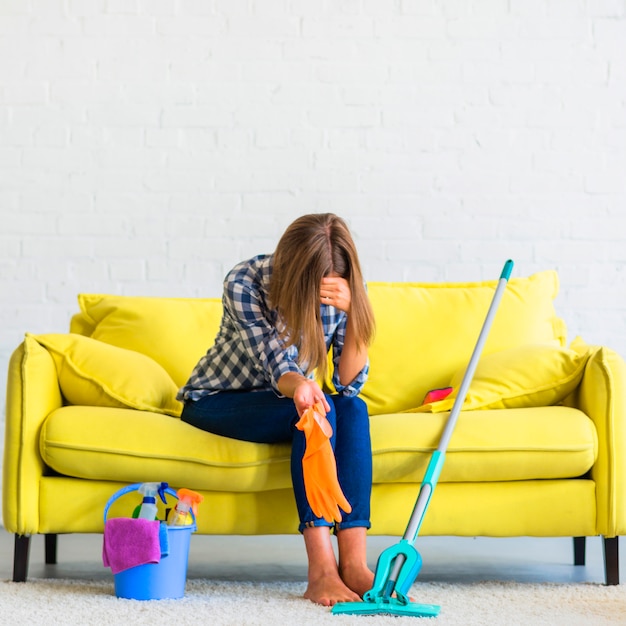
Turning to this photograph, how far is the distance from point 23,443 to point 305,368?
26.7 inches

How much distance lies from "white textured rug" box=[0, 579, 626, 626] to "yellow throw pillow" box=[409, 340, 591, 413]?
0.44 meters

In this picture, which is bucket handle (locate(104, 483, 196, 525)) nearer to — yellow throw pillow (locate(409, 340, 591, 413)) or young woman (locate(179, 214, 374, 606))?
young woman (locate(179, 214, 374, 606))

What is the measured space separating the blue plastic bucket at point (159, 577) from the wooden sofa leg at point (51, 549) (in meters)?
0.62

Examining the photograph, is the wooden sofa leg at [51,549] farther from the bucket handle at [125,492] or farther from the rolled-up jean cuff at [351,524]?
the rolled-up jean cuff at [351,524]

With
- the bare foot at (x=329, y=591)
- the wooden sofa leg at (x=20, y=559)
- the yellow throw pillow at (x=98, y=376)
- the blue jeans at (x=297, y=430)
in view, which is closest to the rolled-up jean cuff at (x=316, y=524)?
the blue jeans at (x=297, y=430)

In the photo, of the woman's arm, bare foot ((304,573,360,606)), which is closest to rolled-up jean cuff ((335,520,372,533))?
bare foot ((304,573,360,606))

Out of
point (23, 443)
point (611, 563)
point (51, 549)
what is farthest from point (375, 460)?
point (51, 549)

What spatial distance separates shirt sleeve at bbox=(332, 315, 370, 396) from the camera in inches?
92.0

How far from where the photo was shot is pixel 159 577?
6.89 ft

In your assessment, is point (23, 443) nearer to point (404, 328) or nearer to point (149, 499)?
point (149, 499)

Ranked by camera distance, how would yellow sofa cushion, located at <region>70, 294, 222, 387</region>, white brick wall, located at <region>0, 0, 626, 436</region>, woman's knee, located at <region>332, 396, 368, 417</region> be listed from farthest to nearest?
white brick wall, located at <region>0, 0, 626, 436</region> < yellow sofa cushion, located at <region>70, 294, 222, 387</region> < woman's knee, located at <region>332, 396, 368, 417</region>

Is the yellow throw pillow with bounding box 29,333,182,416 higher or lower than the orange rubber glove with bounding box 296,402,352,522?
higher

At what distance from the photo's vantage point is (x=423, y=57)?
3457mm

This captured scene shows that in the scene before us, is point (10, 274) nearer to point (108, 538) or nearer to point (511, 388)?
point (108, 538)
